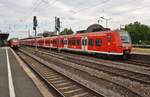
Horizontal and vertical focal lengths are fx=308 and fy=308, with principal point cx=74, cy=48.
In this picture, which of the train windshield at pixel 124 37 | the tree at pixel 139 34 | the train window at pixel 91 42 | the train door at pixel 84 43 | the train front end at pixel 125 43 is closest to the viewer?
the train front end at pixel 125 43

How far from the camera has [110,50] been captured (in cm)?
2900

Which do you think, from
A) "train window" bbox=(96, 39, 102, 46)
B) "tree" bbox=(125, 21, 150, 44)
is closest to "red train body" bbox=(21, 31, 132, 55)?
"train window" bbox=(96, 39, 102, 46)

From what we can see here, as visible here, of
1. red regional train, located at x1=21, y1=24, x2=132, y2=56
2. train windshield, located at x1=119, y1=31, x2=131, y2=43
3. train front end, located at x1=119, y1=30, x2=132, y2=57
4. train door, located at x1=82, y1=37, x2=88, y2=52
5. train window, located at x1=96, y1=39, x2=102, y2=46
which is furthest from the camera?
train door, located at x1=82, y1=37, x2=88, y2=52

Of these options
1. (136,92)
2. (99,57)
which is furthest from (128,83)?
(99,57)

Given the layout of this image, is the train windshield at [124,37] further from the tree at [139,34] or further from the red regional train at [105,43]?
the tree at [139,34]

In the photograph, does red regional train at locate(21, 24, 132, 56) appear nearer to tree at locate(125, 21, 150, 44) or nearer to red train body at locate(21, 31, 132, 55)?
red train body at locate(21, 31, 132, 55)

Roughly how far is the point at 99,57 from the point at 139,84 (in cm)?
1910

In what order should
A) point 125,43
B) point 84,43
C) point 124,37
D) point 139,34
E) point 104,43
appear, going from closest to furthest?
point 125,43, point 124,37, point 104,43, point 84,43, point 139,34

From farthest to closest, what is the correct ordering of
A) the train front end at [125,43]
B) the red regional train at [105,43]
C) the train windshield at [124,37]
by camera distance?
1. the train windshield at [124,37]
2. the train front end at [125,43]
3. the red regional train at [105,43]

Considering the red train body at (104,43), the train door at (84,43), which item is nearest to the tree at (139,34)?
the red train body at (104,43)

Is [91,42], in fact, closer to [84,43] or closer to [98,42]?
[98,42]

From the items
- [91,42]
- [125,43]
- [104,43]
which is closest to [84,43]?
[91,42]

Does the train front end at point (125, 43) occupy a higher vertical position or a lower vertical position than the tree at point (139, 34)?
lower

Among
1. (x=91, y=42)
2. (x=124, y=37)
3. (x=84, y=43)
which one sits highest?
(x=124, y=37)
